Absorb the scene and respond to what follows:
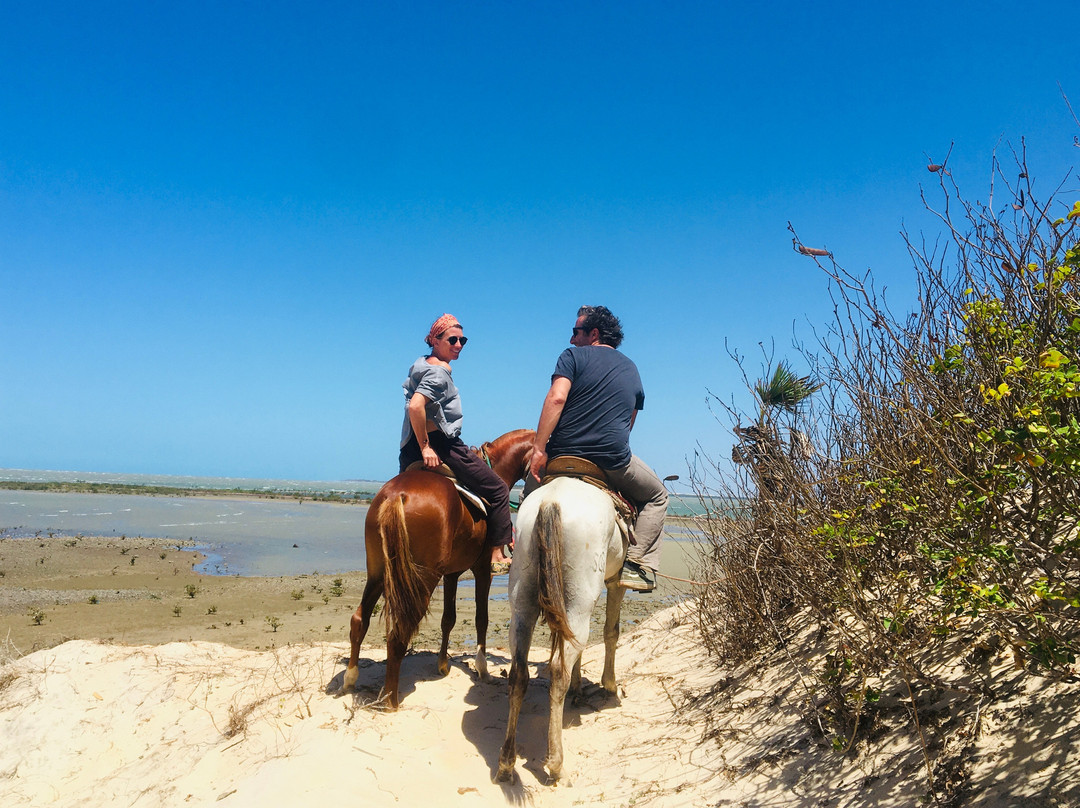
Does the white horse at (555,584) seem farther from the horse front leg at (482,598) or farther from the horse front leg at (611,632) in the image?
the horse front leg at (482,598)

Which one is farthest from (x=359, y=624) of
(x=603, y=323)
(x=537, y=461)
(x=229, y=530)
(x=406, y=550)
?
(x=229, y=530)

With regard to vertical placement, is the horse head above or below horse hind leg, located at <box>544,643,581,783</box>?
above

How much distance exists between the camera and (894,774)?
3086 millimetres

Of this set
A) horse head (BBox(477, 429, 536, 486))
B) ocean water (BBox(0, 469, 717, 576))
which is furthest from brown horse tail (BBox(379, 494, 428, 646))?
ocean water (BBox(0, 469, 717, 576))

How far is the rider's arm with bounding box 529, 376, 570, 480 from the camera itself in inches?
185

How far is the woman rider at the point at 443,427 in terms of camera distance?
497cm

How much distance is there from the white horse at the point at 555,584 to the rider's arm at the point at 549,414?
0.43 meters

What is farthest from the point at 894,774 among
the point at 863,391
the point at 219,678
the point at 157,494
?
the point at 157,494

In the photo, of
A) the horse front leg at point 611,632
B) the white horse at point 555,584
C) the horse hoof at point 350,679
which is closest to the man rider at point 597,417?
the horse front leg at point 611,632

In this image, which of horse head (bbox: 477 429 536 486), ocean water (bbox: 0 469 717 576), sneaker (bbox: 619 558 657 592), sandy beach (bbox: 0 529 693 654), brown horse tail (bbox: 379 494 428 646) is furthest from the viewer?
ocean water (bbox: 0 469 717 576)

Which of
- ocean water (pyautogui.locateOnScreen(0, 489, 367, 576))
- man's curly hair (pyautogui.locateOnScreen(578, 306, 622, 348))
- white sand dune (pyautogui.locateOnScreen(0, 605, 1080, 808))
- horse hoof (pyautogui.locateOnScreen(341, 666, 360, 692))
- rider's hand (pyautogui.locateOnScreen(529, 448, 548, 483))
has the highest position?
man's curly hair (pyautogui.locateOnScreen(578, 306, 622, 348))

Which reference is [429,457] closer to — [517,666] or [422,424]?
[422,424]

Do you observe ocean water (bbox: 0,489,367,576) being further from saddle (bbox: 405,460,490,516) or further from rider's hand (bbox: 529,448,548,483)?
rider's hand (bbox: 529,448,548,483)

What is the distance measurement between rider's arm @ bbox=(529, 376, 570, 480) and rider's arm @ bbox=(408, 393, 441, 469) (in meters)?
0.84
